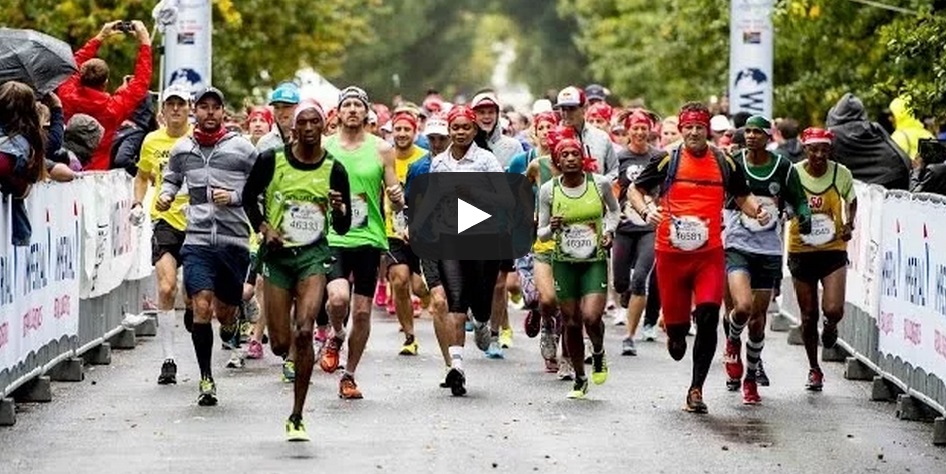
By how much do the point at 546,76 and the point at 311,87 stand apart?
56.9 m

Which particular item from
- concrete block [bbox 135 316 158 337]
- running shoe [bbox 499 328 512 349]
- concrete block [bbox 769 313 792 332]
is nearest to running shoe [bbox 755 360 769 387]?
running shoe [bbox 499 328 512 349]

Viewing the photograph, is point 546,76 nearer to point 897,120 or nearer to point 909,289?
point 897,120

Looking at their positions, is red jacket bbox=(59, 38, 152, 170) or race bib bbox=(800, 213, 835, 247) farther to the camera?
red jacket bbox=(59, 38, 152, 170)

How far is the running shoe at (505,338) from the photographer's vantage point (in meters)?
23.3

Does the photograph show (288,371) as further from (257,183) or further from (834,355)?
(834,355)

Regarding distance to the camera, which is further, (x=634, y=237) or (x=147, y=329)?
(x=634, y=237)

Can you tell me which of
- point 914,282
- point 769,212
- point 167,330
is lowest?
point 167,330

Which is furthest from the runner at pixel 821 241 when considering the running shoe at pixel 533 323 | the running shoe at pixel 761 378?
the running shoe at pixel 533 323

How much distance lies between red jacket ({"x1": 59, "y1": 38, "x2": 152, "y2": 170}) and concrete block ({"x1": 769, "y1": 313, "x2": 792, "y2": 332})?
6.80 metres

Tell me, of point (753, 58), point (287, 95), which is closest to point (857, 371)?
point (287, 95)
